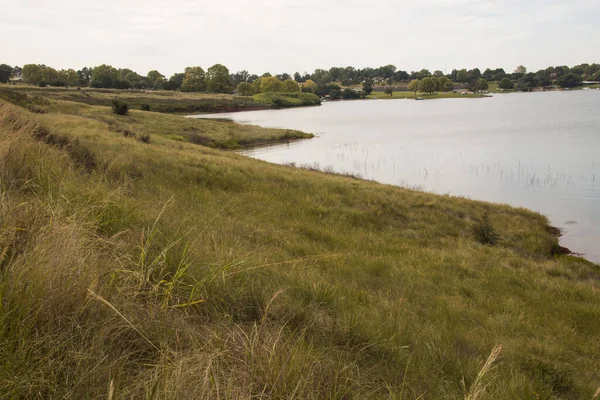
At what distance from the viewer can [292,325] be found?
13.6 feet

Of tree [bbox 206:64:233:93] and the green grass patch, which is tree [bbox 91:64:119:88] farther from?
the green grass patch

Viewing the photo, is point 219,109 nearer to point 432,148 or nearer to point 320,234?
point 432,148

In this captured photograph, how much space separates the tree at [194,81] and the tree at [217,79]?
2483mm

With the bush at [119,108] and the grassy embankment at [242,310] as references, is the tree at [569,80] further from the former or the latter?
the grassy embankment at [242,310]

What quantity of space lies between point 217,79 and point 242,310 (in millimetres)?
182372

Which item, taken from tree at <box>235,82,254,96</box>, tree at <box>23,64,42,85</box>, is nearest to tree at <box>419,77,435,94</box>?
Result: tree at <box>235,82,254,96</box>

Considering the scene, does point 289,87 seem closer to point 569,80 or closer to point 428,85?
point 428,85

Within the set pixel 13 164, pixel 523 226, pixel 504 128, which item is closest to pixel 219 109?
pixel 504 128

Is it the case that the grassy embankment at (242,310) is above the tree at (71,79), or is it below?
below

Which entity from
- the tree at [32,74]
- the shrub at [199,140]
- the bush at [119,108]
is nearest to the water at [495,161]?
the shrub at [199,140]

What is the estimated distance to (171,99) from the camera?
11100 cm

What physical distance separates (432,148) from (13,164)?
142 feet

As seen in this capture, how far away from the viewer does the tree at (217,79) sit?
175125mm

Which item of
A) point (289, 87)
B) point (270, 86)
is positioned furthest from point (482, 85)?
point (270, 86)
